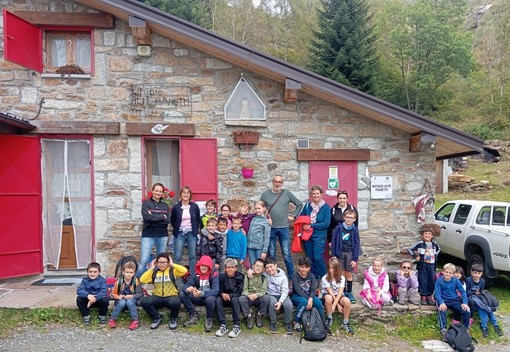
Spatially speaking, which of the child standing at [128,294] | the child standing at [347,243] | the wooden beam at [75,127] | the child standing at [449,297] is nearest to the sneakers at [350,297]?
the child standing at [347,243]

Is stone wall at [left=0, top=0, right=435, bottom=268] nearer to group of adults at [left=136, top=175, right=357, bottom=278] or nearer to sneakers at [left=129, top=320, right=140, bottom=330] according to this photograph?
group of adults at [left=136, top=175, right=357, bottom=278]

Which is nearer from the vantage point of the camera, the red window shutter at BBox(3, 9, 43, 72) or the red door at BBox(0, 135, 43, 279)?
the red window shutter at BBox(3, 9, 43, 72)

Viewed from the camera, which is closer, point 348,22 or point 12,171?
point 12,171

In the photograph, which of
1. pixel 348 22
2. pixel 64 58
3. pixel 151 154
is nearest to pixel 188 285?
pixel 151 154

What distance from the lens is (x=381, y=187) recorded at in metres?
6.22

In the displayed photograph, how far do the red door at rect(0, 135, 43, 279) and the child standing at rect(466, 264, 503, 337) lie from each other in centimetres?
676

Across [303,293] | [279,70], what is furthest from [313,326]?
[279,70]

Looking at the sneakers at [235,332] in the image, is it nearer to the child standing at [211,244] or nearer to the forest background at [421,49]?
the child standing at [211,244]

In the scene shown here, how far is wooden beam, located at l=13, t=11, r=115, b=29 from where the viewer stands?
5.79 m

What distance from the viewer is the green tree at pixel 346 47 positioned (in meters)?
16.3

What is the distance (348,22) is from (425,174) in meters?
12.8

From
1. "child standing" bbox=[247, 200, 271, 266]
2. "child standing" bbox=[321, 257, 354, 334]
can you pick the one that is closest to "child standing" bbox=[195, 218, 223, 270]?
"child standing" bbox=[247, 200, 271, 266]

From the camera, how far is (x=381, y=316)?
5.06 meters

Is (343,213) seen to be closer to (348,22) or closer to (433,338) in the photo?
(433,338)
